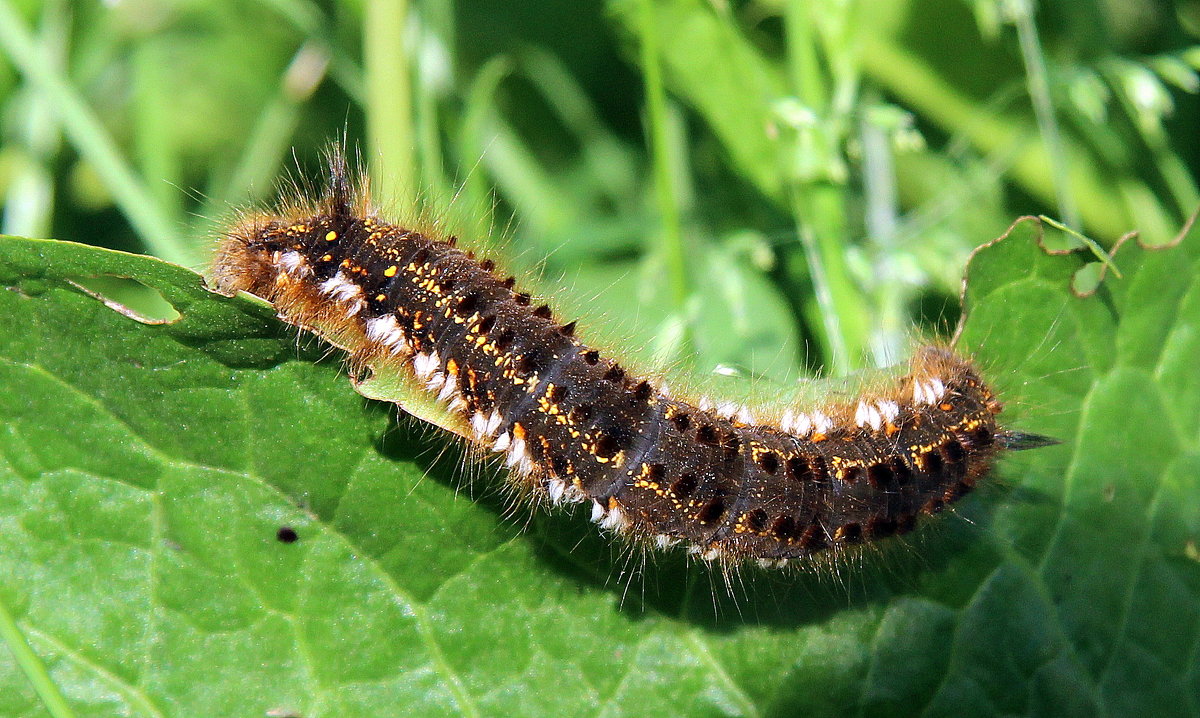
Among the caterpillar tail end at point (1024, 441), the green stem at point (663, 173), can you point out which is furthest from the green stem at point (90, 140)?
the caterpillar tail end at point (1024, 441)

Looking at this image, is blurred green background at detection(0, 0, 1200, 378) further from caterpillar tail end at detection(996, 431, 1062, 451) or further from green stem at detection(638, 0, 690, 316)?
caterpillar tail end at detection(996, 431, 1062, 451)

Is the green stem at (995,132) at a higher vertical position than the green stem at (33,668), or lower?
higher

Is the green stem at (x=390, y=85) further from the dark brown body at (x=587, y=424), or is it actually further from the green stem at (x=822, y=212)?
the green stem at (x=822, y=212)

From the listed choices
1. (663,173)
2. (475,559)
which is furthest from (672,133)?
(475,559)

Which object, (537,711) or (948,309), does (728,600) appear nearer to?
(537,711)

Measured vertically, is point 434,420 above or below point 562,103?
below

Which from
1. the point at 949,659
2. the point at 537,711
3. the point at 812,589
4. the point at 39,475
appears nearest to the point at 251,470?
the point at 39,475

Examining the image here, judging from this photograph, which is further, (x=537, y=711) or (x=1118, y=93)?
(x=1118, y=93)
